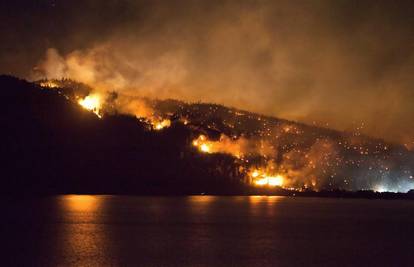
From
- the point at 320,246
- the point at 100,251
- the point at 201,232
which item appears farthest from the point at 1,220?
the point at 320,246

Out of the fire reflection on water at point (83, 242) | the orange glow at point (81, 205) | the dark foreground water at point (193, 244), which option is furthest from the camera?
the orange glow at point (81, 205)

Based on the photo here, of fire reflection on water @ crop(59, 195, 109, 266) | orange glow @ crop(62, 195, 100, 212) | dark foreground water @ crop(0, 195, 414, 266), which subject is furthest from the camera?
orange glow @ crop(62, 195, 100, 212)

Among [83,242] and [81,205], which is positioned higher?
[81,205]

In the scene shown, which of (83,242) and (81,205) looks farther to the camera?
(81,205)

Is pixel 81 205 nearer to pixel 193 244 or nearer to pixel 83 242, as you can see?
pixel 83 242

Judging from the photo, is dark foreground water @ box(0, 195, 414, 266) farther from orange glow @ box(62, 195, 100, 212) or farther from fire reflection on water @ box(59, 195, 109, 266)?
orange glow @ box(62, 195, 100, 212)

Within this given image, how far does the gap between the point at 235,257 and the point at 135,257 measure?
22.8 ft

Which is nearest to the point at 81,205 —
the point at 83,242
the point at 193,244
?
the point at 83,242

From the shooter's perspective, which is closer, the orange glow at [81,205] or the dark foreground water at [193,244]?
the dark foreground water at [193,244]

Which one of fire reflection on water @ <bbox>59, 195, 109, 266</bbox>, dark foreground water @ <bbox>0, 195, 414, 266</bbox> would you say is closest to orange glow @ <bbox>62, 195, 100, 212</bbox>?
fire reflection on water @ <bbox>59, 195, 109, 266</bbox>

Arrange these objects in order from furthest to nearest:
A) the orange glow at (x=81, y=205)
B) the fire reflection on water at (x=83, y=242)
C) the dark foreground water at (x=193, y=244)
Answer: the orange glow at (x=81, y=205), the fire reflection on water at (x=83, y=242), the dark foreground water at (x=193, y=244)

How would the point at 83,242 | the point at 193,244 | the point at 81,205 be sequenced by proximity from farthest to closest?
1. the point at 81,205
2. the point at 193,244
3. the point at 83,242

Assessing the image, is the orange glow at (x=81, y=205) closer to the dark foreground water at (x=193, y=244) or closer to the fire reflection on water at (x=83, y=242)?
the fire reflection on water at (x=83, y=242)

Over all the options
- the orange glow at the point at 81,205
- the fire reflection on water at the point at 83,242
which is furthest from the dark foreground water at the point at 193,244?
the orange glow at the point at 81,205
